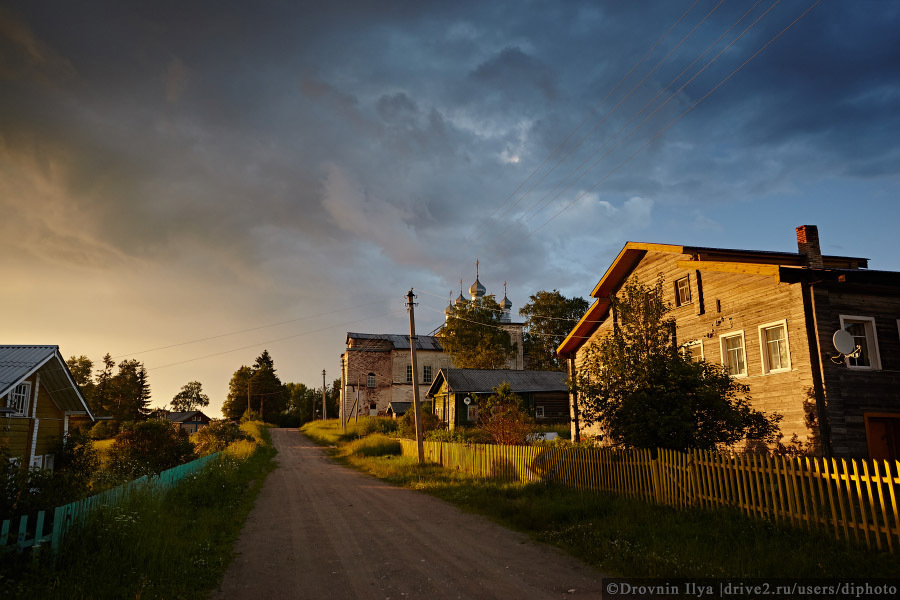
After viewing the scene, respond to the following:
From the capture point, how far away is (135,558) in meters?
→ 7.36

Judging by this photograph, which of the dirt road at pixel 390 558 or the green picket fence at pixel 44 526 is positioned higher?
the green picket fence at pixel 44 526

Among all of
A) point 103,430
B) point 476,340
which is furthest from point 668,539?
point 103,430

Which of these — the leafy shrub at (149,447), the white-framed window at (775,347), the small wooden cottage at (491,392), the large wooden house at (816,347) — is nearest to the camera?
the large wooden house at (816,347)

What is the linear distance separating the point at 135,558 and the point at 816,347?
645 inches

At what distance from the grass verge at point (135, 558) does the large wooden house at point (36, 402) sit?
Result: 10.3 m

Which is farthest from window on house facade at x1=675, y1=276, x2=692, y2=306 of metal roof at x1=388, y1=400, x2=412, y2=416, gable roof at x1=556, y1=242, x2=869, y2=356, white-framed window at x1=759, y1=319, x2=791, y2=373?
metal roof at x1=388, y1=400, x2=412, y2=416

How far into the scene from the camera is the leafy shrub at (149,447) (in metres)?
21.6

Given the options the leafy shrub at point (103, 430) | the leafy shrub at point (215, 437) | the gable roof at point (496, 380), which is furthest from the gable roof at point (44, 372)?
the leafy shrub at point (103, 430)

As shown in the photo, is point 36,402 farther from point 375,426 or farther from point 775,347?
point 375,426

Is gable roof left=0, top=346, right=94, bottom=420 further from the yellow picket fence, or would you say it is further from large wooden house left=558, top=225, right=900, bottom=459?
large wooden house left=558, top=225, right=900, bottom=459

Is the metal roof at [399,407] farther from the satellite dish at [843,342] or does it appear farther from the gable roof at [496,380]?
the satellite dish at [843,342]

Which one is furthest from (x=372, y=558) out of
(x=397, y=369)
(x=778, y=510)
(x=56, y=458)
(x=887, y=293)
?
(x=397, y=369)

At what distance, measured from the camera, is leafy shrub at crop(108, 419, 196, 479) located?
21.6 meters

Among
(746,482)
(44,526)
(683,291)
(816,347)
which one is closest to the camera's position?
(44,526)
